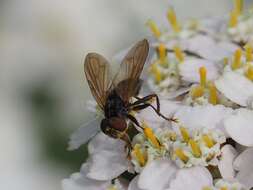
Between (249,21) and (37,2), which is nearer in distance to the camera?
(249,21)

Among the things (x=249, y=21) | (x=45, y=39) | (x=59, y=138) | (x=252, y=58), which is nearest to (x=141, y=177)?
(x=252, y=58)

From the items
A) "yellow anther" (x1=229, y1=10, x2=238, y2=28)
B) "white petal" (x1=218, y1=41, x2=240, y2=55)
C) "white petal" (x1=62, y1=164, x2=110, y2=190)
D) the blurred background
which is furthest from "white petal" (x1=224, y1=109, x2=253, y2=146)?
the blurred background

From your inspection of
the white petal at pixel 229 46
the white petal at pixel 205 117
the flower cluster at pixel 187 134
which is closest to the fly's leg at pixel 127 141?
the flower cluster at pixel 187 134

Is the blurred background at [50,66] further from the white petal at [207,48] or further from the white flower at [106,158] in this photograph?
the white flower at [106,158]

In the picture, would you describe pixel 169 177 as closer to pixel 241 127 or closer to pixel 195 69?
pixel 241 127

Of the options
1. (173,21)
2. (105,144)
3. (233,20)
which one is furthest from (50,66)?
(105,144)

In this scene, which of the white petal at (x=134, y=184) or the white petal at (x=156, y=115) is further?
the white petal at (x=156, y=115)

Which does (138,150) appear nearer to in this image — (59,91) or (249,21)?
(249,21)
